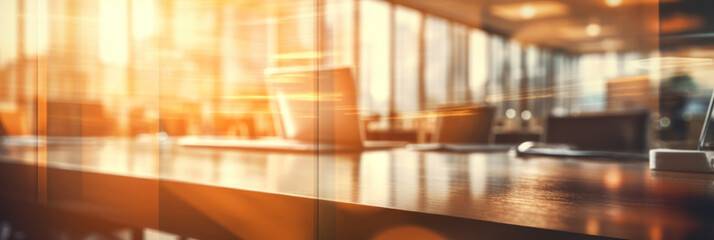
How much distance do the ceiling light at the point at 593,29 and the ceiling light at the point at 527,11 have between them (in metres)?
1.55

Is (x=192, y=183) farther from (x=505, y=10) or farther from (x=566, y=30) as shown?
(x=566, y=30)

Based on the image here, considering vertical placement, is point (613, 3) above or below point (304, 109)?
above

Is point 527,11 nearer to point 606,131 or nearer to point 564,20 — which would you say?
point 564,20

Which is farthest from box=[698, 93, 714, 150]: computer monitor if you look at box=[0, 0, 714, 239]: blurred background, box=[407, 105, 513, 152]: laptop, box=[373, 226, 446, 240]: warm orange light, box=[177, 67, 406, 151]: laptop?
box=[407, 105, 513, 152]: laptop

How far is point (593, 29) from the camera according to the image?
8.05 meters

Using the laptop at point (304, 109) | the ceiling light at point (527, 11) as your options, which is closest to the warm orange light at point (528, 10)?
the ceiling light at point (527, 11)

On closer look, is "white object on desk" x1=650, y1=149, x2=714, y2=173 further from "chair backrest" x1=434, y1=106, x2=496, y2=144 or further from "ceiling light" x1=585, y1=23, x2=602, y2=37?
"ceiling light" x1=585, y1=23, x2=602, y2=37

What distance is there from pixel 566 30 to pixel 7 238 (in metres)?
9.18

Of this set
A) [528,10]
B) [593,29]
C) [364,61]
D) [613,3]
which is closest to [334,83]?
[364,61]

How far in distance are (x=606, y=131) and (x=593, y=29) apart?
7437mm

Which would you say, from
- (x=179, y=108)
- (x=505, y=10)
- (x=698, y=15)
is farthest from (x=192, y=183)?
(x=505, y=10)

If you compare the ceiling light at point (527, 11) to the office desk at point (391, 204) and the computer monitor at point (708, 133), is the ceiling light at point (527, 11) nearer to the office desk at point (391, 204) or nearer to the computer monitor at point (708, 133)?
the computer monitor at point (708, 133)

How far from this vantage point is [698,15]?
9.00 ft

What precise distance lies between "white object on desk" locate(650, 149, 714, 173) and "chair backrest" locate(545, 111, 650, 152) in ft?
3.97
